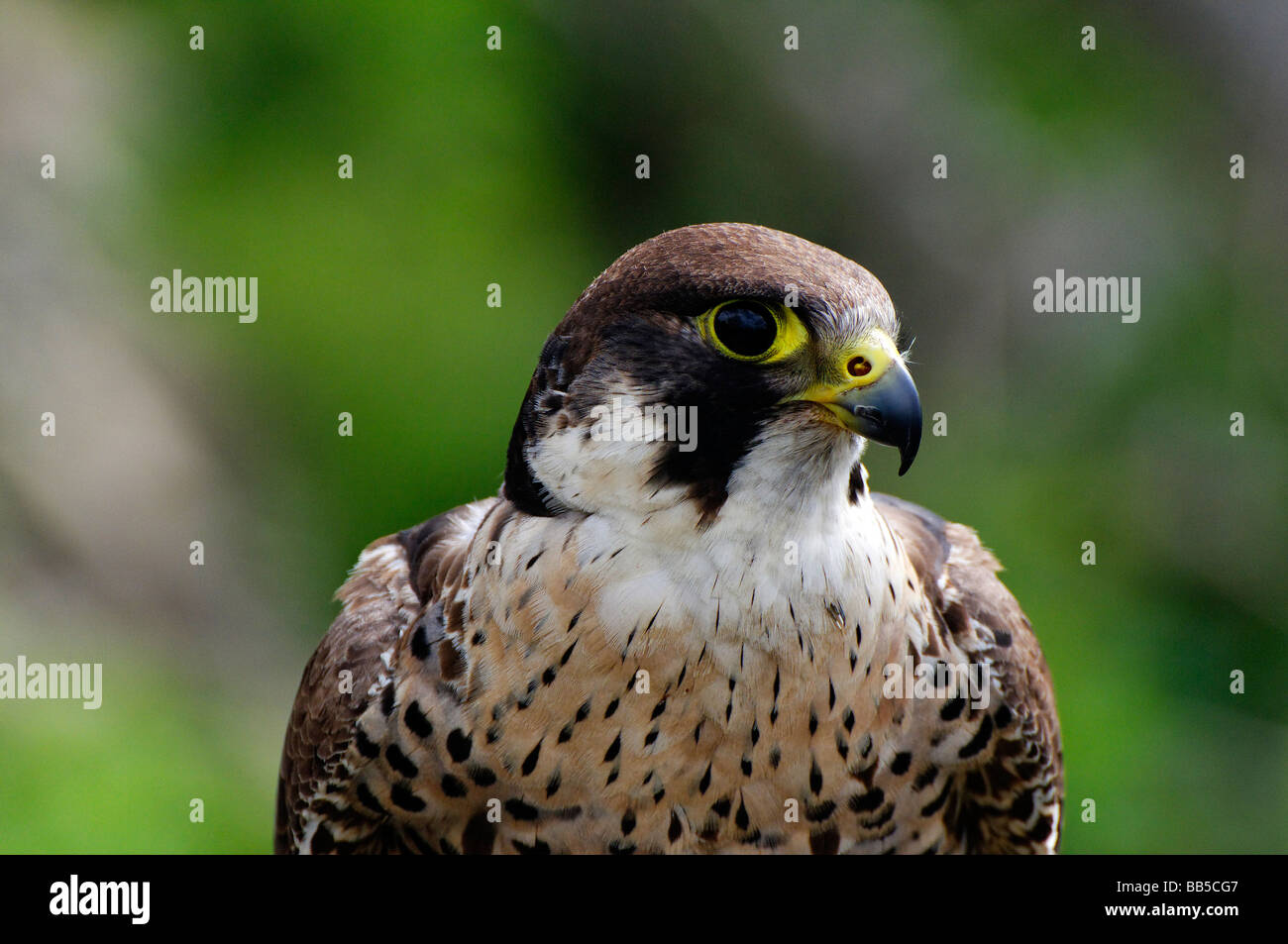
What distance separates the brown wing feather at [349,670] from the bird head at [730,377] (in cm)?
63

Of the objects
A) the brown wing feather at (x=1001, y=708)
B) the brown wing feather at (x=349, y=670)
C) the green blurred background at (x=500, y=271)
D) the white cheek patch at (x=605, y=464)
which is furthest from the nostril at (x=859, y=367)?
the green blurred background at (x=500, y=271)

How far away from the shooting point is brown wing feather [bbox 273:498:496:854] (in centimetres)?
303

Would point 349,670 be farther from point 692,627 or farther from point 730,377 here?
point 730,377

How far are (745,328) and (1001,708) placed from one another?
1184mm

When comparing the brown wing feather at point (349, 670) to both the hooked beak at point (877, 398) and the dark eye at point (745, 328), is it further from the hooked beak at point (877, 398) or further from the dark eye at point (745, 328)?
the hooked beak at point (877, 398)

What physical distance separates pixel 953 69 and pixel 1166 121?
1.09 meters

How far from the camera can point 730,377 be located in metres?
2.46

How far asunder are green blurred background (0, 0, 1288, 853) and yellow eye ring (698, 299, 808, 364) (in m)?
3.76

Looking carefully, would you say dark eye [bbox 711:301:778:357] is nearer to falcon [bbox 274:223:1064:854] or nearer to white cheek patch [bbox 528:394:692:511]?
falcon [bbox 274:223:1064:854]

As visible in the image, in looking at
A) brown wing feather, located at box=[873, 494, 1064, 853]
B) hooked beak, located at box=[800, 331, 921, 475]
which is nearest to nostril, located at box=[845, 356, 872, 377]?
hooked beak, located at box=[800, 331, 921, 475]

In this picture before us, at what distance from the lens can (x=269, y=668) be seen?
677 cm

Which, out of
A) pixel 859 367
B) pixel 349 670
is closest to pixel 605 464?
pixel 859 367
